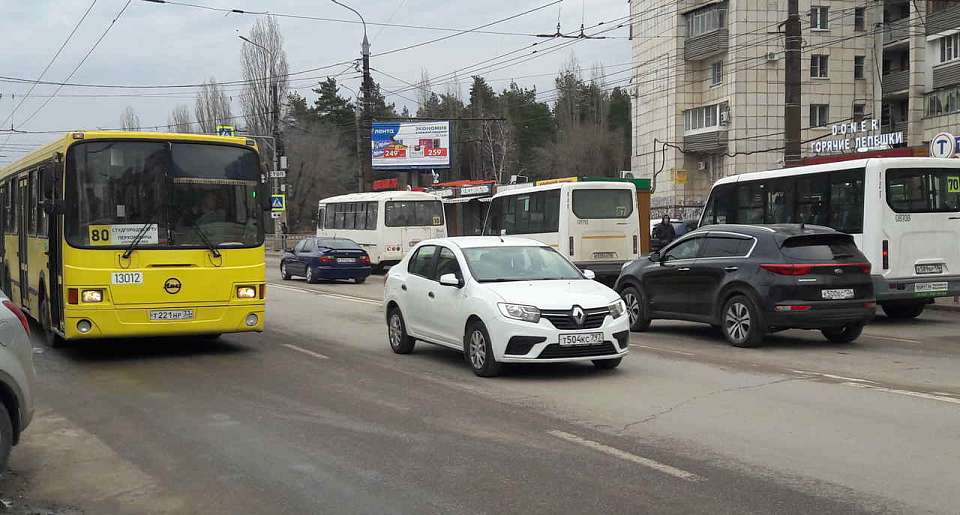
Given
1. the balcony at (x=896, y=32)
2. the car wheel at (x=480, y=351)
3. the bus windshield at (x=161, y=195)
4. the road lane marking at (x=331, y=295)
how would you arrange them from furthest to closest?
the balcony at (x=896, y=32)
the road lane marking at (x=331, y=295)
the bus windshield at (x=161, y=195)
the car wheel at (x=480, y=351)

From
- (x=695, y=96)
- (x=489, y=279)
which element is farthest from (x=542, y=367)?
(x=695, y=96)

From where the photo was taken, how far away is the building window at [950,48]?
4834 centimetres

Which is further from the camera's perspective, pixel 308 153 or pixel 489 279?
pixel 308 153

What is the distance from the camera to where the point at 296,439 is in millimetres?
7586

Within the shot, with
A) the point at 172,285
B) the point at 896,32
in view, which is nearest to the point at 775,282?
the point at 172,285

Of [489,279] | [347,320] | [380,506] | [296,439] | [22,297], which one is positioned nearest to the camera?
[380,506]

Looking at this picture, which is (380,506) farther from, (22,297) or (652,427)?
(22,297)

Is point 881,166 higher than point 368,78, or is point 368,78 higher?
point 368,78

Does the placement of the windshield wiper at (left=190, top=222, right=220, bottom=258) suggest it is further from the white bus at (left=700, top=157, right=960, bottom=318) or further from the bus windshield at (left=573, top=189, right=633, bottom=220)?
the bus windshield at (left=573, top=189, right=633, bottom=220)

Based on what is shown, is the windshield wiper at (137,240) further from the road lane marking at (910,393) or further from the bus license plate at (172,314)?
the road lane marking at (910,393)

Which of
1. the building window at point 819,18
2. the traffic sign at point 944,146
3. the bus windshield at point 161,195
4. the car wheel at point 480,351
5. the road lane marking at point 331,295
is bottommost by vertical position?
the road lane marking at point 331,295

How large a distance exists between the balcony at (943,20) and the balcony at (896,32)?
1.82 metres

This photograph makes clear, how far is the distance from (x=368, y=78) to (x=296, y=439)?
30.7m

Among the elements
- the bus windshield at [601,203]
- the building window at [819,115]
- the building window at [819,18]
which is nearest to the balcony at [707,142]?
the building window at [819,115]
